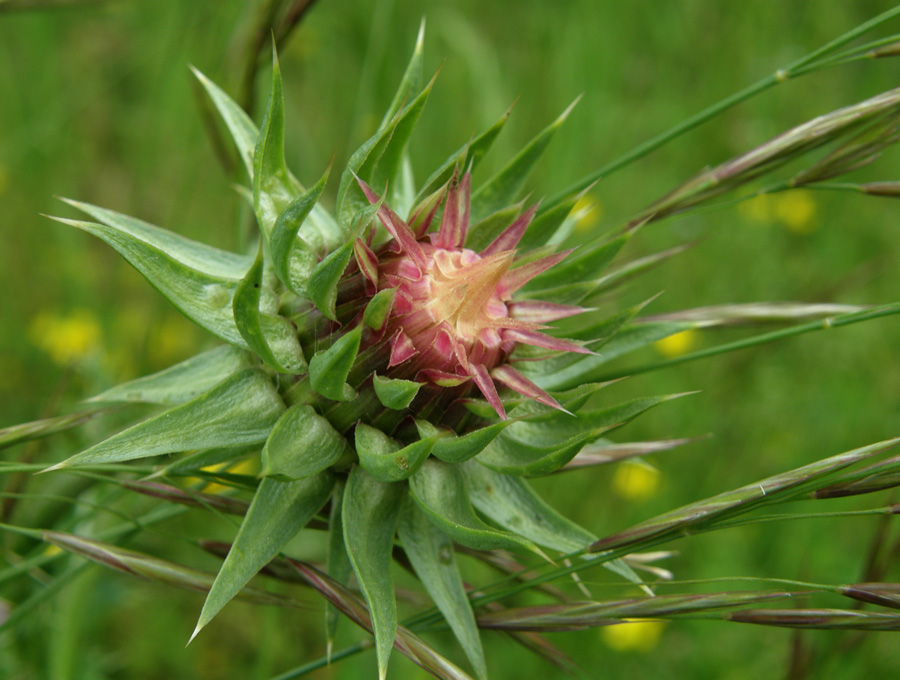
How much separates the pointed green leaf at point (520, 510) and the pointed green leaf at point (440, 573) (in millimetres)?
155

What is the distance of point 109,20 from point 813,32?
19.4 ft

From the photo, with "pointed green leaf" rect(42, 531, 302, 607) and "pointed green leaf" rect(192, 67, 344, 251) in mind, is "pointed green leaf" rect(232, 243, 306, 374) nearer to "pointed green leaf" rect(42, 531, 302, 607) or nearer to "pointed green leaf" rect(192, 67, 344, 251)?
"pointed green leaf" rect(192, 67, 344, 251)

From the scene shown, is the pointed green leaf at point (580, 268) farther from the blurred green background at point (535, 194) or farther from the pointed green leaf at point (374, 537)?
the blurred green background at point (535, 194)

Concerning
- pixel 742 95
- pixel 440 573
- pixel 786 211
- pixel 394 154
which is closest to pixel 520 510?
pixel 440 573

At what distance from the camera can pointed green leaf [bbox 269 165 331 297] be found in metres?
1.79

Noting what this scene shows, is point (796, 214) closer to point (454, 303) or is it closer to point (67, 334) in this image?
point (454, 303)

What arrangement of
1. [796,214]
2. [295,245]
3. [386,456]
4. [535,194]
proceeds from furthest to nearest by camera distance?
[796,214]
[535,194]
[295,245]
[386,456]

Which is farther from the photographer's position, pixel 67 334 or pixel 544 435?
pixel 67 334

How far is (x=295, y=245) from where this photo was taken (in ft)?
7.16

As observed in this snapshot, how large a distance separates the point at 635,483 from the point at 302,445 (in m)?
3.23

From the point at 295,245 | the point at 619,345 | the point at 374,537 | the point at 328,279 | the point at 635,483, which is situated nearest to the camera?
the point at 328,279

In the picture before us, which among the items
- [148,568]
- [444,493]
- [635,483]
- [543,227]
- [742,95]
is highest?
[742,95]

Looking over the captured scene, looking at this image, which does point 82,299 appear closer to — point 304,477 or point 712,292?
point 304,477

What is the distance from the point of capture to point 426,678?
3.88m
